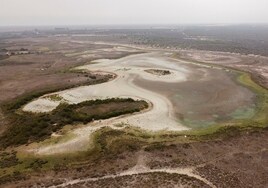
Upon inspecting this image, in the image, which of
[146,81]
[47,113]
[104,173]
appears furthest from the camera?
[146,81]

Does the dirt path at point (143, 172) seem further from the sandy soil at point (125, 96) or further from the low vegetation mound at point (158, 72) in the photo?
the low vegetation mound at point (158, 72)

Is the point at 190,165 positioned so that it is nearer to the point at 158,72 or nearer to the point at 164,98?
the point at 164,98

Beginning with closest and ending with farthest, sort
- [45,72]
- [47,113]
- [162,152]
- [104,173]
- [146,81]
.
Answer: [104,173] → [162,152] → [47,113] → [146,81] → [45,72]

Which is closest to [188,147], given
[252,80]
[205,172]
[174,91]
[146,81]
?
[205,172]

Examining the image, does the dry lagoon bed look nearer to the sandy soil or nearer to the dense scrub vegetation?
the sandy soil

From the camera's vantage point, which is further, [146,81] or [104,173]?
[146,81]

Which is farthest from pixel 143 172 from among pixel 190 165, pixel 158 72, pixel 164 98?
pixel 158 72

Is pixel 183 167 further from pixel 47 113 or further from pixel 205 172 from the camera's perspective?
pixel 47 113

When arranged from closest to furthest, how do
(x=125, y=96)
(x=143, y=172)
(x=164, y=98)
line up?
(x=143, y=172)
(x=164, y=98)
(x=125, y=96)

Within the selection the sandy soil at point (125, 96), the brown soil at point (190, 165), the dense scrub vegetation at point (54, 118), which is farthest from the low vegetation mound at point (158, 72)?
the brown soil at point (190, 165)
